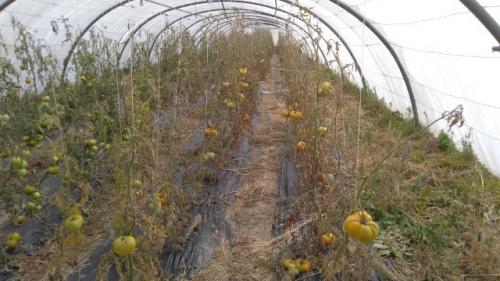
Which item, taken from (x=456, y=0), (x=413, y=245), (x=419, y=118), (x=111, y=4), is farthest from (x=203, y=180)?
(x=111, y=4)

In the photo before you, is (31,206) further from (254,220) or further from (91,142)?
(254,220)

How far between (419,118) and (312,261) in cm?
347

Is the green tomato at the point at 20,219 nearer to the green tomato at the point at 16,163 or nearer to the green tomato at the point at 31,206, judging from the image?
the green tomato at the point at 31,206

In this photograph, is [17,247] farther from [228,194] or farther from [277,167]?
[277,167]

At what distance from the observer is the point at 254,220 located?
291 cm

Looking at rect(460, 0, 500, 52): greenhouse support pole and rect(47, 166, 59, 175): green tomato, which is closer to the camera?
rect(47, 166, 59, 175): green tomato

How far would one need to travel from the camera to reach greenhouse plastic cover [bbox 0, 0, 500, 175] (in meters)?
3.14

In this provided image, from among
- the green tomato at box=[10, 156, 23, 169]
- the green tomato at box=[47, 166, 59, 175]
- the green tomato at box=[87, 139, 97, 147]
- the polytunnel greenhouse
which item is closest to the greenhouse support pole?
the polytunnel greenhouse

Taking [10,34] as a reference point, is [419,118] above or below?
below

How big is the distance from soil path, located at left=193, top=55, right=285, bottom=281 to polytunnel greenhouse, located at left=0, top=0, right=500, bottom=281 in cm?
1

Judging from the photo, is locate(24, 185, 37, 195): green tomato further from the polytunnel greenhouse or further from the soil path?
the soil path

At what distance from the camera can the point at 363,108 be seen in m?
6.29

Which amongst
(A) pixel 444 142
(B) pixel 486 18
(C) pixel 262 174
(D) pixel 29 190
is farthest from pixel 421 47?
(D) pixel 29 190

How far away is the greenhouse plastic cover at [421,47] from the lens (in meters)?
3.14
